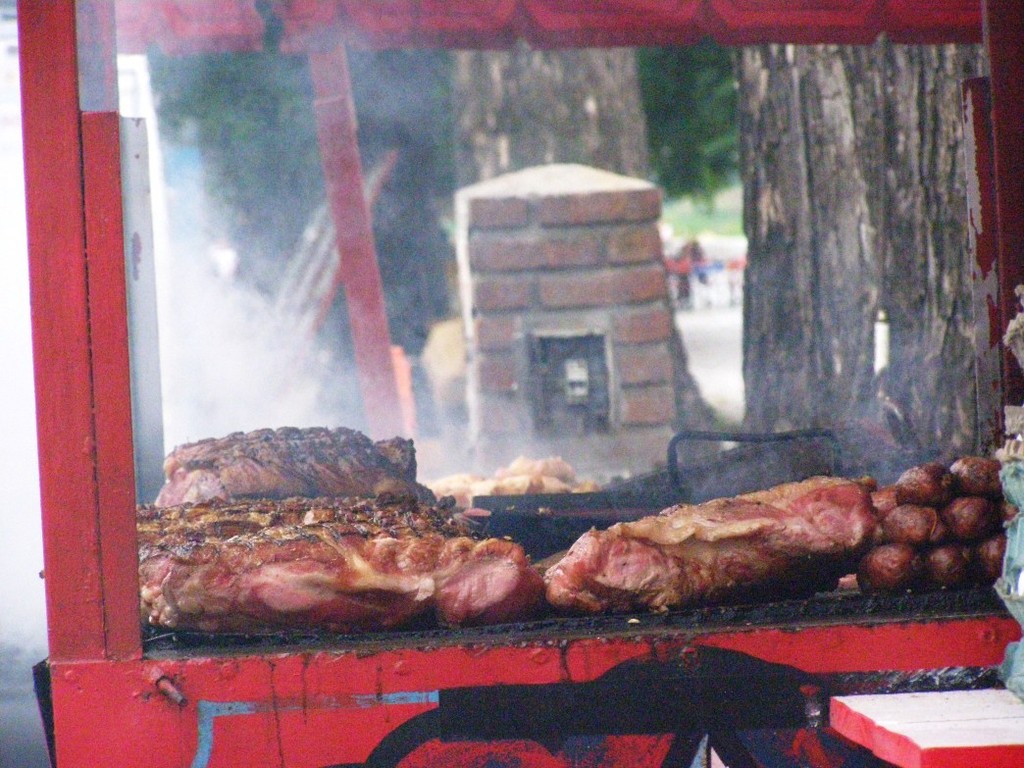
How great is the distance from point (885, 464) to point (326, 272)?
8320 mm

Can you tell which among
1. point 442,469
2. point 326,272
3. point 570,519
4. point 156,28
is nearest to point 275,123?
point 326,272

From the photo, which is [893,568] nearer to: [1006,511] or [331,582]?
[1006,511]

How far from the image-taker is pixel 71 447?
7.80ft

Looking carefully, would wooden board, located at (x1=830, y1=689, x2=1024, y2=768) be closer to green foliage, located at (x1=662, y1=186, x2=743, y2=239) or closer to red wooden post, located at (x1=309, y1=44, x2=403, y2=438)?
red wooden post, located at (x1=309, y1=44, x2=403, y2=438)

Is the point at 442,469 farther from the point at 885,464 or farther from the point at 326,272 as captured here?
the point at 885,464

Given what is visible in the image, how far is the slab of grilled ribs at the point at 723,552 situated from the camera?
265cm

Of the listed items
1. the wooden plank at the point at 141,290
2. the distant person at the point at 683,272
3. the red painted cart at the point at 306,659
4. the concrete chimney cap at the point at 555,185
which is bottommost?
the red painted cart at the point at 306,659

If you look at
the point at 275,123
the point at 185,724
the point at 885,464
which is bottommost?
the point at 185,724

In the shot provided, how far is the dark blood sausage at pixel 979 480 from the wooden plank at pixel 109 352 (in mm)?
1838

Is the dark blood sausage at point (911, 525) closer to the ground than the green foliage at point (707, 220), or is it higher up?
closer to the ground

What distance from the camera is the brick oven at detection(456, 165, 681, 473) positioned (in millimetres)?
7090

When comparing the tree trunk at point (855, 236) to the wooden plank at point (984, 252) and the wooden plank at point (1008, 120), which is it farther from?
the wooden plank at point (1008, 120)

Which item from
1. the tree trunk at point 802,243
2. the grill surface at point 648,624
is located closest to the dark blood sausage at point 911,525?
the grill surface at point 648,624

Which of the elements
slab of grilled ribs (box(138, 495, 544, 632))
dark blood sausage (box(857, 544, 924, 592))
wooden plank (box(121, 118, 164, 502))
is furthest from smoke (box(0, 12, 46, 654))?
dark blood sausage (box(857, 544, 924, 592))
